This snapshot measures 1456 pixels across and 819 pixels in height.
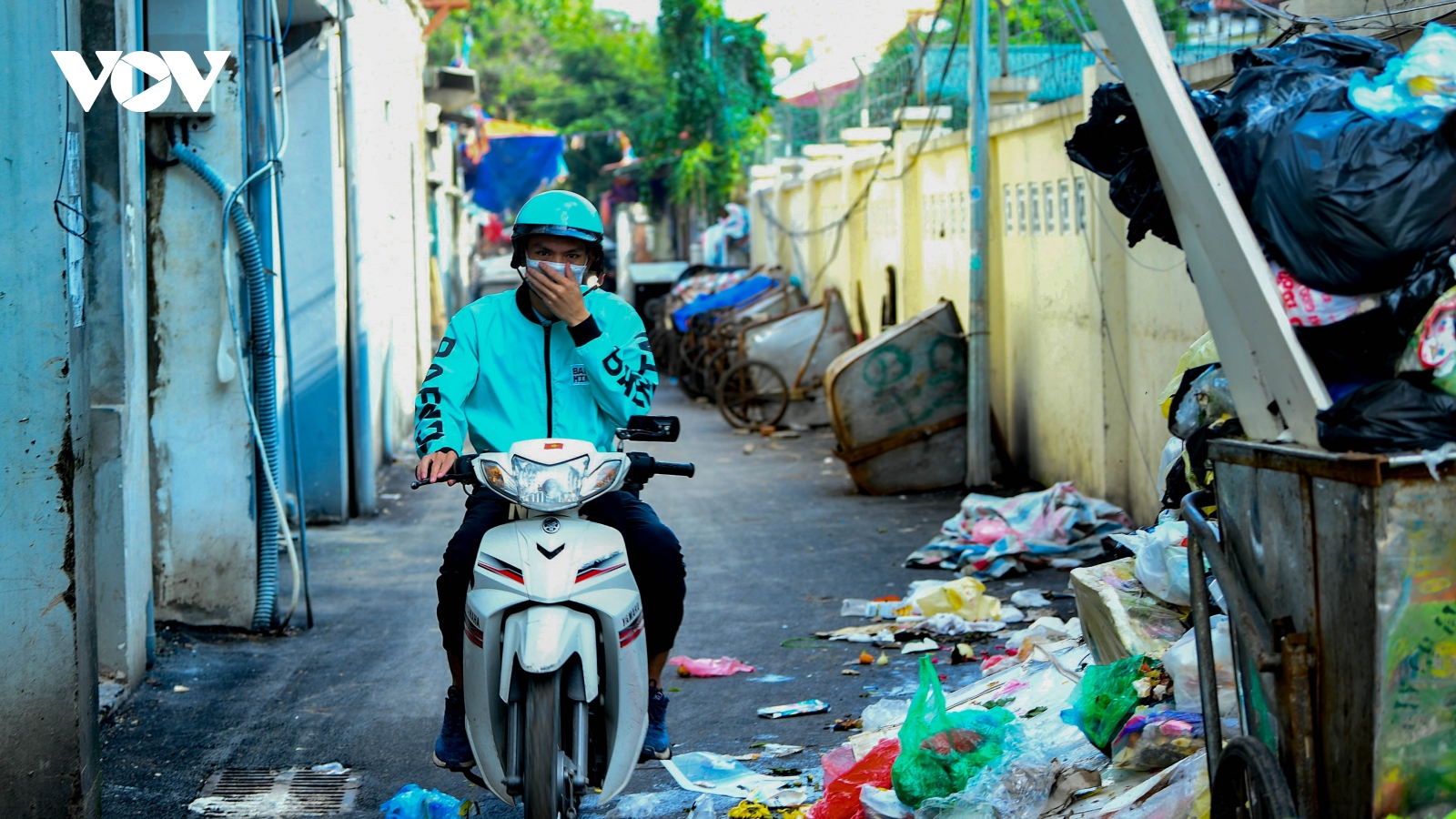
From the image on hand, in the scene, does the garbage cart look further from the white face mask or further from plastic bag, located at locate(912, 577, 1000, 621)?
plastic bag, located at locate(912, 577, 1000, 621)

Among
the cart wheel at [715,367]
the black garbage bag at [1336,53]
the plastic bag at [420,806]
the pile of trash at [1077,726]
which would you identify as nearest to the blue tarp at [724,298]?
the cart wheel at [715,367]

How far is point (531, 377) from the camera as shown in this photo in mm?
3920

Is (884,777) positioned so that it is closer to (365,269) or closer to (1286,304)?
(1286,304)

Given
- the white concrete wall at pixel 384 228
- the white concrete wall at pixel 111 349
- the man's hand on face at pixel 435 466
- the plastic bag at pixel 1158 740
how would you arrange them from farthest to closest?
the white concrete wall at pixel 384 228, the white concrete wall at pixel 111 349, the man's hand on face at pixel 435 466, the plastic bag at pixel 1158 740

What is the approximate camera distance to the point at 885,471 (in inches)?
402

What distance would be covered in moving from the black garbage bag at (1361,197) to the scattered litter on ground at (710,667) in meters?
3.47

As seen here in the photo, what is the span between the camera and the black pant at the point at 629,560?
3.72 meters

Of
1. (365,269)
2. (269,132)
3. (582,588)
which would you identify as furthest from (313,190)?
(582,588)

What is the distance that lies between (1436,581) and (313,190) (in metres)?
7.78

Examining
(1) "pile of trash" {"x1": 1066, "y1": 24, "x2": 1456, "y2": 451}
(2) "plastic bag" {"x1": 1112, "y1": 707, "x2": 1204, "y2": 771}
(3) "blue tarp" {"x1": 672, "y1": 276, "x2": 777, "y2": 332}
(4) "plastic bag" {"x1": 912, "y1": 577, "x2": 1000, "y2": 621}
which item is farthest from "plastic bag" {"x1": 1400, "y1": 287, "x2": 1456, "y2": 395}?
(3) "blue tarp" {"x1": 672, "y1": 276, "x2": 777, "y2": 332}

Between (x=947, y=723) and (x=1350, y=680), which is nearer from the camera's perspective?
(x=1350, y=680)

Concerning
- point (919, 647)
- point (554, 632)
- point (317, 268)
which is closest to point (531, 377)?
point (554, 632)

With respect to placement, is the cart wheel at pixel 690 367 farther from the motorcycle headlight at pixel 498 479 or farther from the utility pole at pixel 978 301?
the motorcycle headlight at pixel 498 479

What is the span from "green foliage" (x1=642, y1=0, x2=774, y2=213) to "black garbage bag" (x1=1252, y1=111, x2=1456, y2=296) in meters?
24.6
